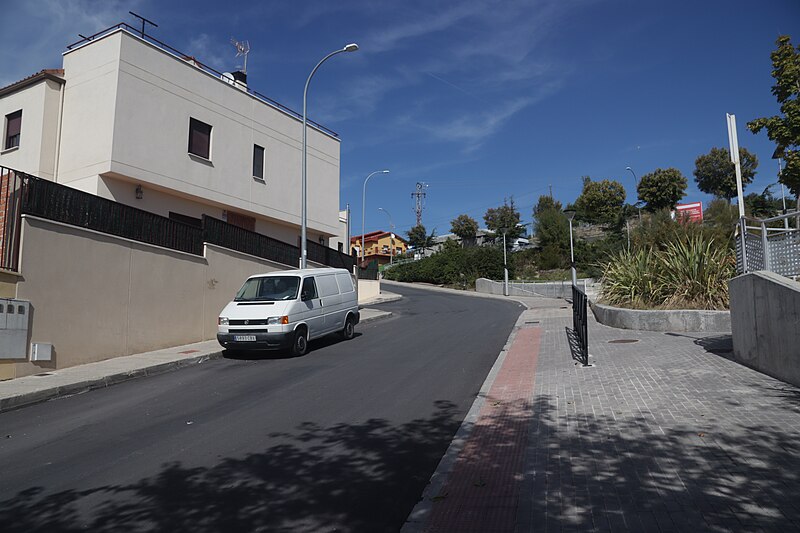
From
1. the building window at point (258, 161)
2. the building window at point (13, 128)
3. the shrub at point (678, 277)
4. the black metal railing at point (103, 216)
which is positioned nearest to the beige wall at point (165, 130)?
the building window at point (258, 161)

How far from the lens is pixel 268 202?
22.3 m

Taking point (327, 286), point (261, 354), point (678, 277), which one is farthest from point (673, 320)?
point (261, 354)

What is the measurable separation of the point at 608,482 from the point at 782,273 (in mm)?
6800

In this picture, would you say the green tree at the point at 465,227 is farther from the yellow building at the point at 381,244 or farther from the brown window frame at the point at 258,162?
the brown window frame at the point at 258,162

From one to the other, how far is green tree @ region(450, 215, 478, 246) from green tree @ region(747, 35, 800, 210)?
56.2 metres

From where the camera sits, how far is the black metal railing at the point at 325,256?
22.3 metres

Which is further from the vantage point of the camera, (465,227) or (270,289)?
(465,227)

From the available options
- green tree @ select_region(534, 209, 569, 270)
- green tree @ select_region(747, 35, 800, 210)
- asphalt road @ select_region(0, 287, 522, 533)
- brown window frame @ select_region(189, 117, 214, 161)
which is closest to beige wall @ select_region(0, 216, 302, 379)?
asphalt road @ select_region(0, 287, 522, 533)

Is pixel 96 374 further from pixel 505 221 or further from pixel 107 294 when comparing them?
pixel 505 221

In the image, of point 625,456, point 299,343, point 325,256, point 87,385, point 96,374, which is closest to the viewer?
point 625,456

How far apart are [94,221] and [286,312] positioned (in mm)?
4381

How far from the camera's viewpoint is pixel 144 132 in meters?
17.3

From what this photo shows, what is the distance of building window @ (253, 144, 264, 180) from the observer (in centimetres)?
2178

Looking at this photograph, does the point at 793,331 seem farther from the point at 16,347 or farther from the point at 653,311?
the point at 16,347
